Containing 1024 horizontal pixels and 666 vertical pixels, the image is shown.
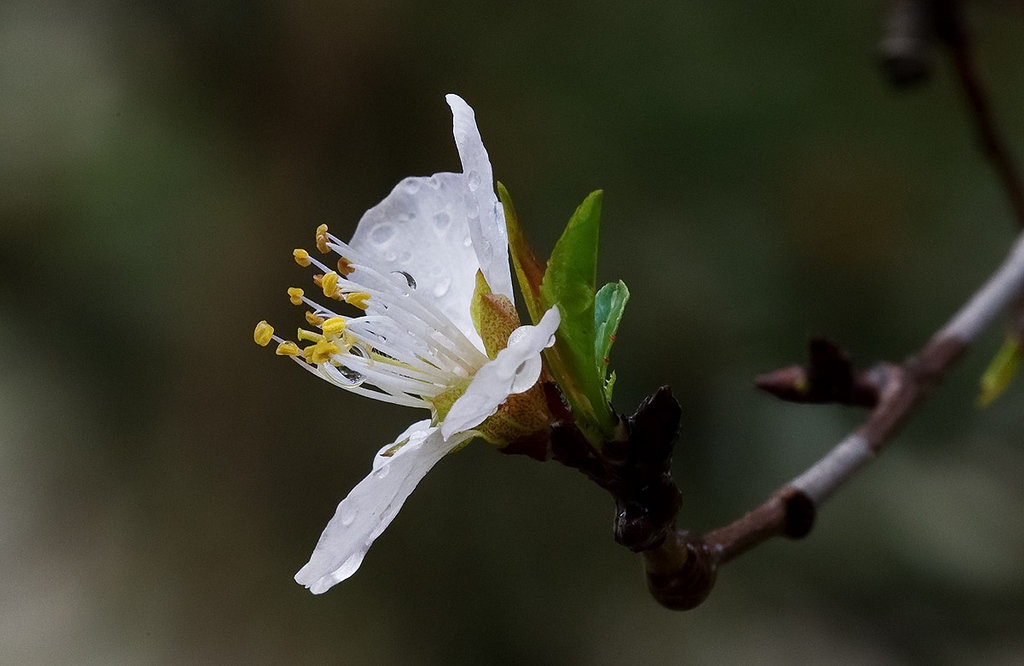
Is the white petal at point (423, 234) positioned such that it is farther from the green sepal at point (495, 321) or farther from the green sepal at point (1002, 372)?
the green sepal at point (1002, 372)

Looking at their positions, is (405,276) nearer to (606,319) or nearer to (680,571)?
(606,319)

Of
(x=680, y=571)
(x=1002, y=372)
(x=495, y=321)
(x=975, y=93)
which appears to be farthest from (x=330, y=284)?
(x=975, y=93)

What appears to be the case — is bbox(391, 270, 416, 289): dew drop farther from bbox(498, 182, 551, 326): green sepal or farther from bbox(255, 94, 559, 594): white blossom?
bbox(498, 182, 551, 326): green sepal

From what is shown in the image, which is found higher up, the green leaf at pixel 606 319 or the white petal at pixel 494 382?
Result: the white petal at pixel 494 382

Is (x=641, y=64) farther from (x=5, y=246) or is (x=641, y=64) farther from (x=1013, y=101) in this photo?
(x=5, y=246)

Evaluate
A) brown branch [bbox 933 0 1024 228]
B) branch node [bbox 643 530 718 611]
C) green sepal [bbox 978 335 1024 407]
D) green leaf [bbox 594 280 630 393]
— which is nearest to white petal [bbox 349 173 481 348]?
green leaf [bbox 594 280 630 393]

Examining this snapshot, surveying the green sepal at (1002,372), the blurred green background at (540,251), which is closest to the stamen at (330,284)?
the green sepal at (1002,372)

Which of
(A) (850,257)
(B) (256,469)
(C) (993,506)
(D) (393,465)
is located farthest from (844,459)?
(B) (256,469)
